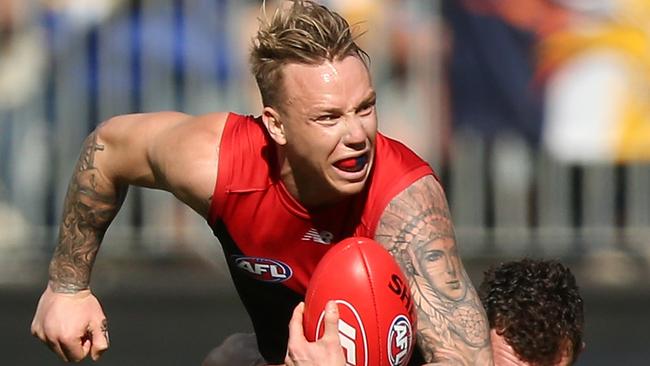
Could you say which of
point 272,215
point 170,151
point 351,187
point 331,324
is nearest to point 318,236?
point 272,215

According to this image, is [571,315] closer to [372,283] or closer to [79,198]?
[372,283]

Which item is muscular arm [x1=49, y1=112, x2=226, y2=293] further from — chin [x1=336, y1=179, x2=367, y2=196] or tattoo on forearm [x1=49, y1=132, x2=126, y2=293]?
chin [x1=336, y1=179, x2=367, y2=196]

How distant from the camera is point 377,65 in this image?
10664 mm

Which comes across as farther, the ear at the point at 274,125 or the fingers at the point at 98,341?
the fingers at the point at 98,341

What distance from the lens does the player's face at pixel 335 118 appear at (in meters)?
5.64

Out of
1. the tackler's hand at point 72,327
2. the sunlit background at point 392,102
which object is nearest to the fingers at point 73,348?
the tackler's hand at point 72,327

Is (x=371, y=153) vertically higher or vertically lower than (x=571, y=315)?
higher

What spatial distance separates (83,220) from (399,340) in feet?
5.87

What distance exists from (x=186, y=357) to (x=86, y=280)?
2.94 meters

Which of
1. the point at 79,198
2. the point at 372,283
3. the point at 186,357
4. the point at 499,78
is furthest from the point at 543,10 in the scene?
the point at 372,283

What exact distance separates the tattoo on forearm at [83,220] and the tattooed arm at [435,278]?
53.2 inches

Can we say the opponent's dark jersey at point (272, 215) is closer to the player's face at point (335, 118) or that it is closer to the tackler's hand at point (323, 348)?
the player's face at point (335, 118)

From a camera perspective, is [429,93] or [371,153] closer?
[371,153]

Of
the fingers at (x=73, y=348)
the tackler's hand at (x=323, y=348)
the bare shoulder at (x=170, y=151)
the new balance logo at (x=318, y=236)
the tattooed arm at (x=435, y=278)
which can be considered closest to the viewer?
the tackler's hand at (x=323, y=348)
